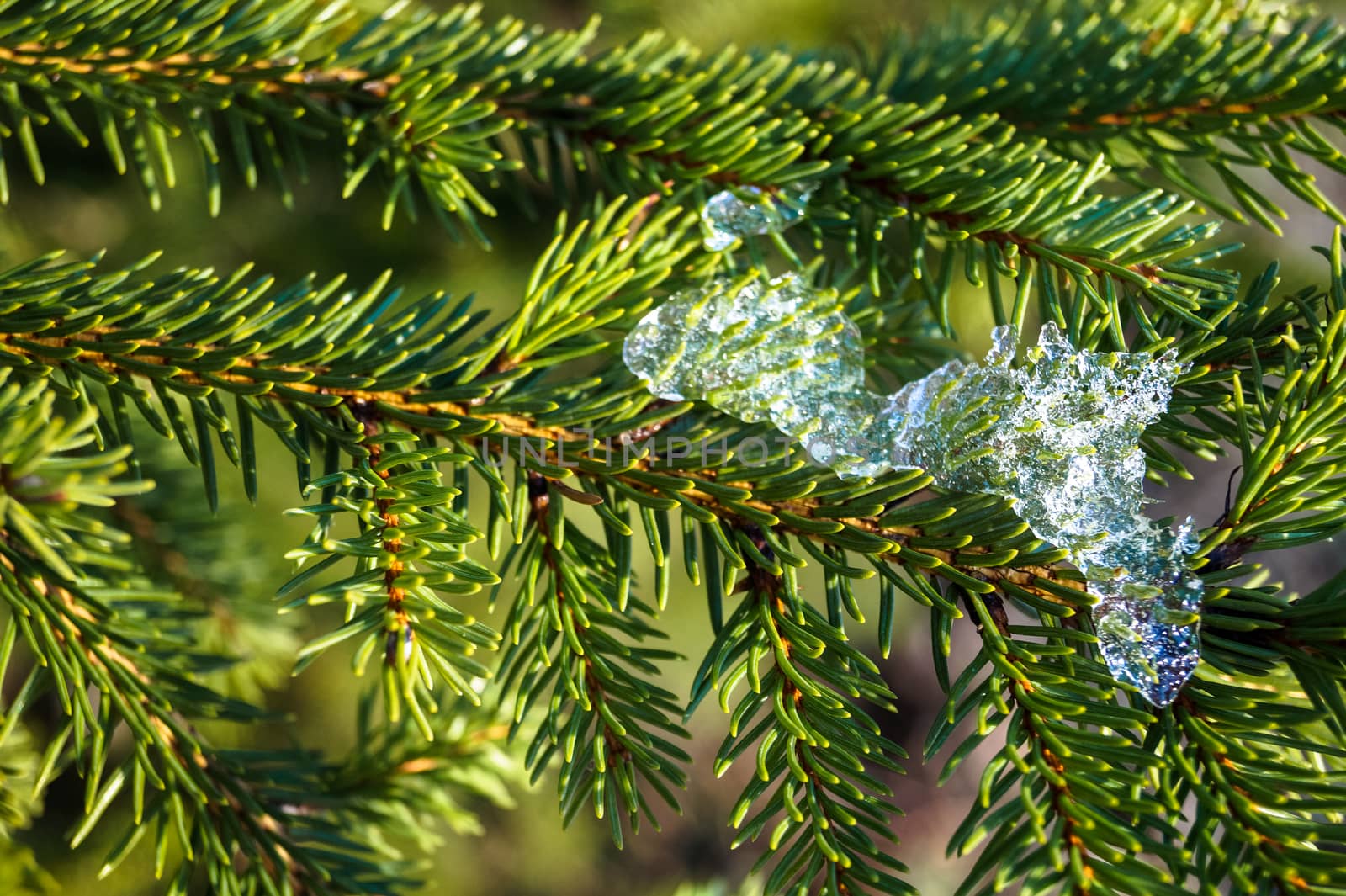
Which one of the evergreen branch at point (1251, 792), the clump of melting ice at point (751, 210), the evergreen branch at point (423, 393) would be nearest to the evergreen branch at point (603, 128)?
the clump of melting ice at point (751, 210)

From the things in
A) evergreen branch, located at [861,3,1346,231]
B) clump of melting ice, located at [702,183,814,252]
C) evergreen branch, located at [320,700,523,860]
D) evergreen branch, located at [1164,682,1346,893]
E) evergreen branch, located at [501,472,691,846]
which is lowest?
evergreen branch, located at [320,700,523,860]

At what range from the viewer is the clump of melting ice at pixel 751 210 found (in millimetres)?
666

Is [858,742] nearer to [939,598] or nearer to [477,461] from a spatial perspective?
→ [939,598]

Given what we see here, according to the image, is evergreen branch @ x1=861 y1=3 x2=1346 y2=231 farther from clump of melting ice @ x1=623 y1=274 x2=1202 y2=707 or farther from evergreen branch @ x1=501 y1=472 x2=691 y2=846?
evergreen branch @ x1=501 y1=472 x2=691 y2=846

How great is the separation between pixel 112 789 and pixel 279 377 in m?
0.29

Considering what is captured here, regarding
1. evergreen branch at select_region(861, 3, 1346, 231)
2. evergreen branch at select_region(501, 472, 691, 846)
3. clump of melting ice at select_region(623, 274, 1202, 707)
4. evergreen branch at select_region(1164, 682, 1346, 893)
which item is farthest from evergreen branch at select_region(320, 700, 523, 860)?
evergreen branch at select_region(861, 3, 1346, 231)

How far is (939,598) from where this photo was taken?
0.49m

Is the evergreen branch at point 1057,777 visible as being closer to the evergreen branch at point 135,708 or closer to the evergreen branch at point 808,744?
the evergreen branch at point 808,744

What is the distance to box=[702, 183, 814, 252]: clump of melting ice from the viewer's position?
2.18ft

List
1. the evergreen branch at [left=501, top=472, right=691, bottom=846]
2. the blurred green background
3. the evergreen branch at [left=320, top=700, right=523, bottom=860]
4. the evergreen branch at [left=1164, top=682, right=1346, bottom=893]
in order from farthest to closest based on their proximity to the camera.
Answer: the blurred green background < the evergreen branch at [left=320, top=700, right=523, bottom=860] < the evergreen branch at [left=501, top=472, right=691, bottom=846] < the evergreen branch at [left=1164, top=682, right=1346, bottom=893]

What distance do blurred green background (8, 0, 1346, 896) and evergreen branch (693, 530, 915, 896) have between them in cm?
38

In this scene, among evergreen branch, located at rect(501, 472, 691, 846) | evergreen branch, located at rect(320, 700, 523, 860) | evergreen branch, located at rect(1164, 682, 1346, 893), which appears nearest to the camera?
evergreen branch, located at rect(1164, 682, 1346, 893)

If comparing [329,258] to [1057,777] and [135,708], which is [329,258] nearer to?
[135,708]

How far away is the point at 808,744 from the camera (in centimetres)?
50
